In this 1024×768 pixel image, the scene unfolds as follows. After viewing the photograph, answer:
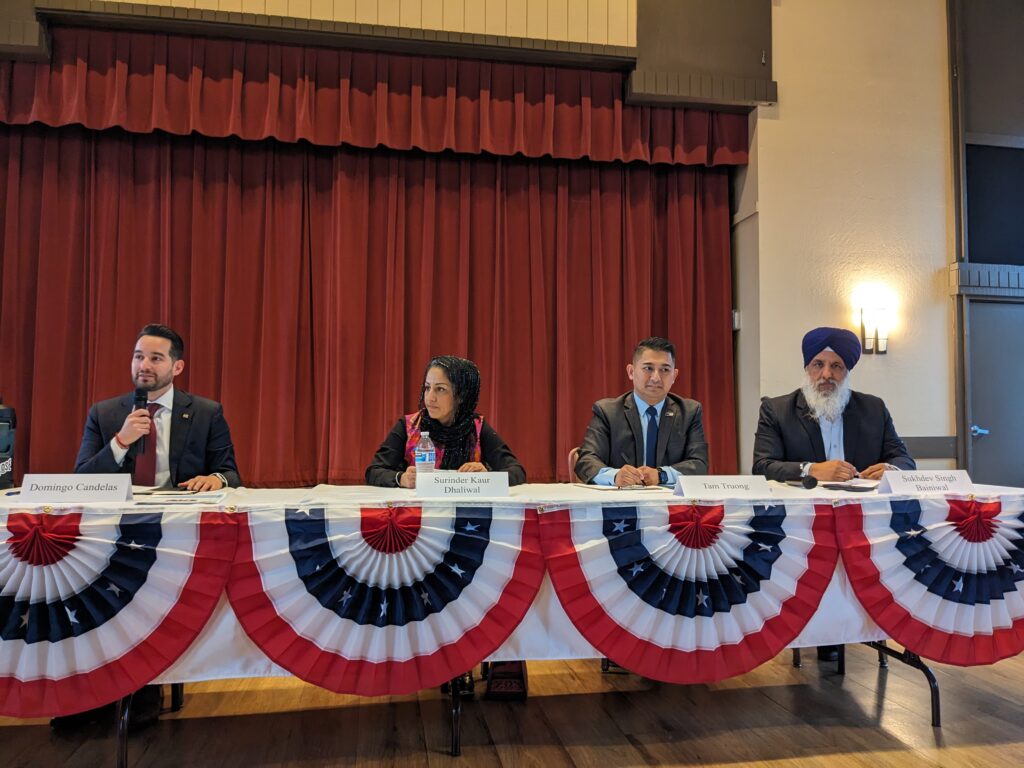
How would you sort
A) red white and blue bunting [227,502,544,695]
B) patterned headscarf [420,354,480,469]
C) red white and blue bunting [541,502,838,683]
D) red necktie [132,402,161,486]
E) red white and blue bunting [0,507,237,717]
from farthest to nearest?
patterned headscarf [420,354,480,469]
red necktie [132,402,161,486]
red white and blue bunting [541,502,838,683]
red white and blue bunting [227,502,544,695]
red white and blue bunting [0,507,237,717]

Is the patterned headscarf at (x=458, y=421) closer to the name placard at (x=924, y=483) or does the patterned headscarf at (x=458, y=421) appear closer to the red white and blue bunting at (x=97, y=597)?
the red white and blue bunting at (x=97, y=597)

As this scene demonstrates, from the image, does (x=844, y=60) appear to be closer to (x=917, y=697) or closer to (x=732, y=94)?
(x=732, y=94)

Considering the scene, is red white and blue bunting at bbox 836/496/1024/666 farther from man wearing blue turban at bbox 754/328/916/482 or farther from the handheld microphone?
the handheld microphone

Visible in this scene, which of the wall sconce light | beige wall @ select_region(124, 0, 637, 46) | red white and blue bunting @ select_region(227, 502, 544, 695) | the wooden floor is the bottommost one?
the wooden floor

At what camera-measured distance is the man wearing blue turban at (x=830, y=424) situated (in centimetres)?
267

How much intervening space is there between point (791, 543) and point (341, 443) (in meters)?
2.86

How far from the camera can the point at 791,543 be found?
6.23 feet

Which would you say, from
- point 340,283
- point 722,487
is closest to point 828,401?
point 722,487

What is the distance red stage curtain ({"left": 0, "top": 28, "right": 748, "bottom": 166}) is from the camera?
3.79 metres

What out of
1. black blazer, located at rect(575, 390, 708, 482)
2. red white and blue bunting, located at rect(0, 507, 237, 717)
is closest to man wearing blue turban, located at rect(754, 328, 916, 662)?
black blazer, located at rect(575, 390, 708, 482)

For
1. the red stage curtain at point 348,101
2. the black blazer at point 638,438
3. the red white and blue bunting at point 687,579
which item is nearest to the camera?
the red white and blue bunting at point 687,579

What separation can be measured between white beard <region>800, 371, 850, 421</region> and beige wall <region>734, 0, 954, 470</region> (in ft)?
5.10

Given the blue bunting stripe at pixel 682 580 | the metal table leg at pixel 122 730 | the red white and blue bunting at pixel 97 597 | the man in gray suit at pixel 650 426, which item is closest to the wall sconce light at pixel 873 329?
the man in gray suit at pixel 650 426

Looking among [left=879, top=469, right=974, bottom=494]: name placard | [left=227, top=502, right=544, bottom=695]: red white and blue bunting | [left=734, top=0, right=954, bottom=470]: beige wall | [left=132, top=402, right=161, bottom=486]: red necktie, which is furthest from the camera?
[left=734, top=0, right=954, bottom=470]: beige wall
